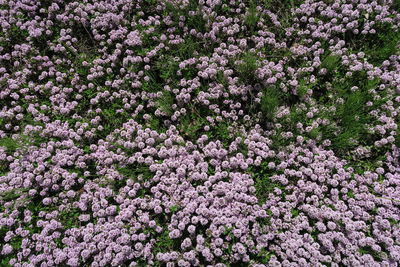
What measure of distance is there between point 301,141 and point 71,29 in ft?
16.6

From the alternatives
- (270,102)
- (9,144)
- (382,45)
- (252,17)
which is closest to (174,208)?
(270,102)

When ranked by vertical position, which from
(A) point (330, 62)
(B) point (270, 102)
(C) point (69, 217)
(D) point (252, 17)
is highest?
(D) point (252, 17)

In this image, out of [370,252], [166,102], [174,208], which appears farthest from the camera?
[166,102]

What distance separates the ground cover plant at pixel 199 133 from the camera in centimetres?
400

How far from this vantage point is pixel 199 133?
4.87 m

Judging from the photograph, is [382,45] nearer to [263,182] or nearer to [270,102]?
[270,102]

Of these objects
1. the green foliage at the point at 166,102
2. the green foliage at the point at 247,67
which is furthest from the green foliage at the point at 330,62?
the green foliage at the point at 166,102

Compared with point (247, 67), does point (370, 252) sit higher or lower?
lower

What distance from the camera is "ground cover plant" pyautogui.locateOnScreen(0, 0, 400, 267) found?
4.00 m

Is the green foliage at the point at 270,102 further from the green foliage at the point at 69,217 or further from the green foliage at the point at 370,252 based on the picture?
the green foliage at the point at 69,217

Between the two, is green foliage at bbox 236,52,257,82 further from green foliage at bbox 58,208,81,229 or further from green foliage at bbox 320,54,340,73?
green foliage at bbox 58,208,81,229

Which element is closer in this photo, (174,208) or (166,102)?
(174,208)

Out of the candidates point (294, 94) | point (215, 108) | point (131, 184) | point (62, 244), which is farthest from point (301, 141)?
point (62, 244)

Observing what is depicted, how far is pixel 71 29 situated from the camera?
19.0 feet
